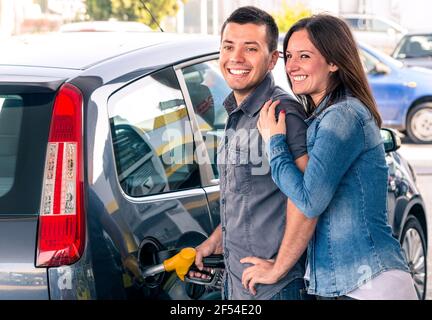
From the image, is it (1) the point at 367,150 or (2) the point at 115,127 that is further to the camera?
(2) the point at 115,127

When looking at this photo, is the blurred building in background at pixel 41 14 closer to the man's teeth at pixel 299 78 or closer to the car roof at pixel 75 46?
the car roof at pixel 75 46

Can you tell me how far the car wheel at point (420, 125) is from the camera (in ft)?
48.0

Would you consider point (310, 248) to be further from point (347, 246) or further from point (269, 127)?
point (269, 127)

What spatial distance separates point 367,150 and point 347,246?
0.30m

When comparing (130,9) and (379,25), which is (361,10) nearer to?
(379,25)

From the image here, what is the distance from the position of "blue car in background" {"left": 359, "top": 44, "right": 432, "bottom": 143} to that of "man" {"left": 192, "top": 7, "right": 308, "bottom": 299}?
1086 cm

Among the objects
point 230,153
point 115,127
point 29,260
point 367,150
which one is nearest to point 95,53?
point 115,127

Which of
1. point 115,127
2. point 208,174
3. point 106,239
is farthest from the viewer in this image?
point 208,174

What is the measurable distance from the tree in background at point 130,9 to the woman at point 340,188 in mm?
22271

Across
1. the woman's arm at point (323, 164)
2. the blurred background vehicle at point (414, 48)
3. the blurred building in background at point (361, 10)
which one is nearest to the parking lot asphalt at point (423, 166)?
the woman's arm at point (323, 164)

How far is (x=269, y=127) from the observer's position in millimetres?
3297

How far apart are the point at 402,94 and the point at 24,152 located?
38.1 feet

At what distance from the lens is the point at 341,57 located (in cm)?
326

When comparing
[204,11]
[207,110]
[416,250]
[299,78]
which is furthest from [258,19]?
[204,11]
